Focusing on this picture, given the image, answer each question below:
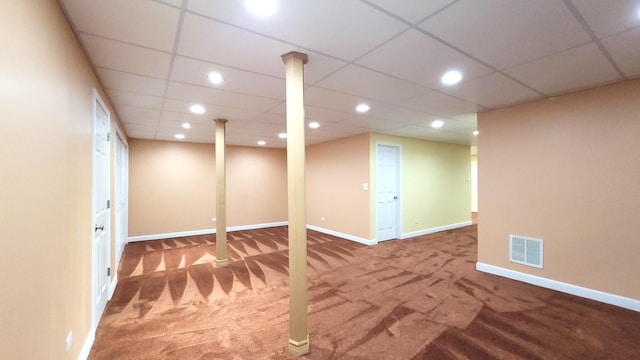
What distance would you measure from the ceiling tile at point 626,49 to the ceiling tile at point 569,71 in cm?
6

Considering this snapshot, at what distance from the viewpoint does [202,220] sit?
6777 mm

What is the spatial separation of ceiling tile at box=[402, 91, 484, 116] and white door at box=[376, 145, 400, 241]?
1977 millimetres

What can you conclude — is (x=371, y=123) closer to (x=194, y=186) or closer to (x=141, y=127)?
(x=141, y=127)

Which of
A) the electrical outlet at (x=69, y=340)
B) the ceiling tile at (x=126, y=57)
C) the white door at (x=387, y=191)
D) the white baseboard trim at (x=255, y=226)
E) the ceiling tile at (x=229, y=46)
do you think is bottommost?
the white baseboard trim at (x=255, y=226)

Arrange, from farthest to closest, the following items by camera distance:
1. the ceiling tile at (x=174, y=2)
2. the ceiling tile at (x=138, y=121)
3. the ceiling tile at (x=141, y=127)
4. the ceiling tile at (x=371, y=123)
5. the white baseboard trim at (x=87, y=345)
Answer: the ceiling tile at (x=141, y=127), the ceiling tile at (x=371, y=123), the ceiling tile at (x=138, y=121), the white baseboard trim at (x=87, y=345), the ceiling tile at (x=174, y=2)

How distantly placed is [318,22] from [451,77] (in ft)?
5.27

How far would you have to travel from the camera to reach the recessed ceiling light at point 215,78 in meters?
2.46

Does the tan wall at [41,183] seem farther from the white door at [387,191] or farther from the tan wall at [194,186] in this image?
the white door at [387,191]

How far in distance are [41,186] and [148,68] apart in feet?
4.67

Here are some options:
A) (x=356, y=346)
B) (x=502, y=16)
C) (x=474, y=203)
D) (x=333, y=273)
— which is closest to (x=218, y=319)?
(x=356, y=346)

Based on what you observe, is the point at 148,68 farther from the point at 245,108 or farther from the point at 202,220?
the point at 202,220

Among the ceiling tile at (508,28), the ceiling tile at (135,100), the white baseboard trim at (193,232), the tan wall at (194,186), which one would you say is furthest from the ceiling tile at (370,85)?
the white baseboard trim at (193,232)

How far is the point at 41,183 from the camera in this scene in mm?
1349

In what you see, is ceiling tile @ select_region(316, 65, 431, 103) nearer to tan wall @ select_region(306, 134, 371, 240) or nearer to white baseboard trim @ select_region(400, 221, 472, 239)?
tan wall @ select_region(306, 134, 371, 240)
